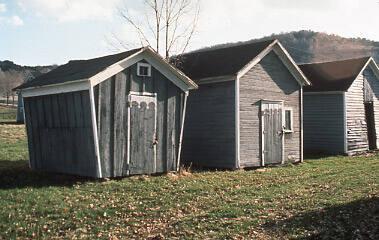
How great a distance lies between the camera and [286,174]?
18312mm

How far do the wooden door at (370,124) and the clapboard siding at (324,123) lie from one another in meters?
3.01

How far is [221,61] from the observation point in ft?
70.1

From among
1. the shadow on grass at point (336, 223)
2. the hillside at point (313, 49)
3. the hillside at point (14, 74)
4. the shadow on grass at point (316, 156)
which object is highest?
the hillside at point (313, 49)

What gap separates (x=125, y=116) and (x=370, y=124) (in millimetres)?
17622

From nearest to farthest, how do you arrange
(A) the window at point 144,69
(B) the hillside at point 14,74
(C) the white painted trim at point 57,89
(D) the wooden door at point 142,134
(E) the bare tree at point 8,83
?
(C) the white painted trim at point 57,89
(D) the wooden door at point 142,134
(A) the window at point 144,69
(E) the bare tree at point 8,83
(B) the hillside at point 14,74

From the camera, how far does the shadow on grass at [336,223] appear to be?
9.54 metres

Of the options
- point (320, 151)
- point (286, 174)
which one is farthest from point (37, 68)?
point (286, 174)

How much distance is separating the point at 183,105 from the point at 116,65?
303cm

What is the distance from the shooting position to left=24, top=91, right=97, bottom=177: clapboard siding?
1527cm

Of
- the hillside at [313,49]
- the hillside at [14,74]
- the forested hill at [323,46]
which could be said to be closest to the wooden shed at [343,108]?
the hillside at [14,74]

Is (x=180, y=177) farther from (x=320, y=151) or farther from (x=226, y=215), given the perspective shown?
(x=320, y=151)

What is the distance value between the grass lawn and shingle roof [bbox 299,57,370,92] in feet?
32.4

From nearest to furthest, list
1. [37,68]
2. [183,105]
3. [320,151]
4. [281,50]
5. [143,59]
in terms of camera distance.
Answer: [143,59], [183,105], [281,50], [320,151], [37,68]

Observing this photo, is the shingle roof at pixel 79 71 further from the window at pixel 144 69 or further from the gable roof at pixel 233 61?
the gable roof at pixel 233 61
